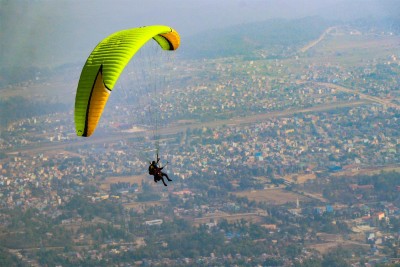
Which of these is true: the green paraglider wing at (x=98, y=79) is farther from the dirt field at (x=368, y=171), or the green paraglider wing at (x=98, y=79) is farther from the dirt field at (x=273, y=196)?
the dirt field at (x=368, y=171)

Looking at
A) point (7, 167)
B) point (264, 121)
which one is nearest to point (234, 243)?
point (7, 167)

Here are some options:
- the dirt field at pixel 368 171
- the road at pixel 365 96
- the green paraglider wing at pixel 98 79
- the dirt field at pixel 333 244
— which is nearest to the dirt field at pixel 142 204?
the dirt field at pixel 333 244

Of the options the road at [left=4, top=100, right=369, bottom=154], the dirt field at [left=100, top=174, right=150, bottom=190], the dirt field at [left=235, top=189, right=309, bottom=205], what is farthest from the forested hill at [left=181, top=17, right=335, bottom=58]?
the dirt field at [left=235, top=189, right=309, bottom=205]

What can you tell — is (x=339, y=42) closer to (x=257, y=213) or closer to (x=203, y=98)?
(x=203, y=98)

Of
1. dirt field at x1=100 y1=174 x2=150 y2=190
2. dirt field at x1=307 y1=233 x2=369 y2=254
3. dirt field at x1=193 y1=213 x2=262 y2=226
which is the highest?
dirt field at x1=100 y1=174 x2=150 y2=190

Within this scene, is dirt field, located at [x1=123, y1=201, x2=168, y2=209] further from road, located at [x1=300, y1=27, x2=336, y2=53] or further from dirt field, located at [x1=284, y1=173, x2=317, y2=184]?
road, located at [x1=300, y1=27, x2=336, y2=53]

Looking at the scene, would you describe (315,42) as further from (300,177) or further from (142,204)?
(142,204)
